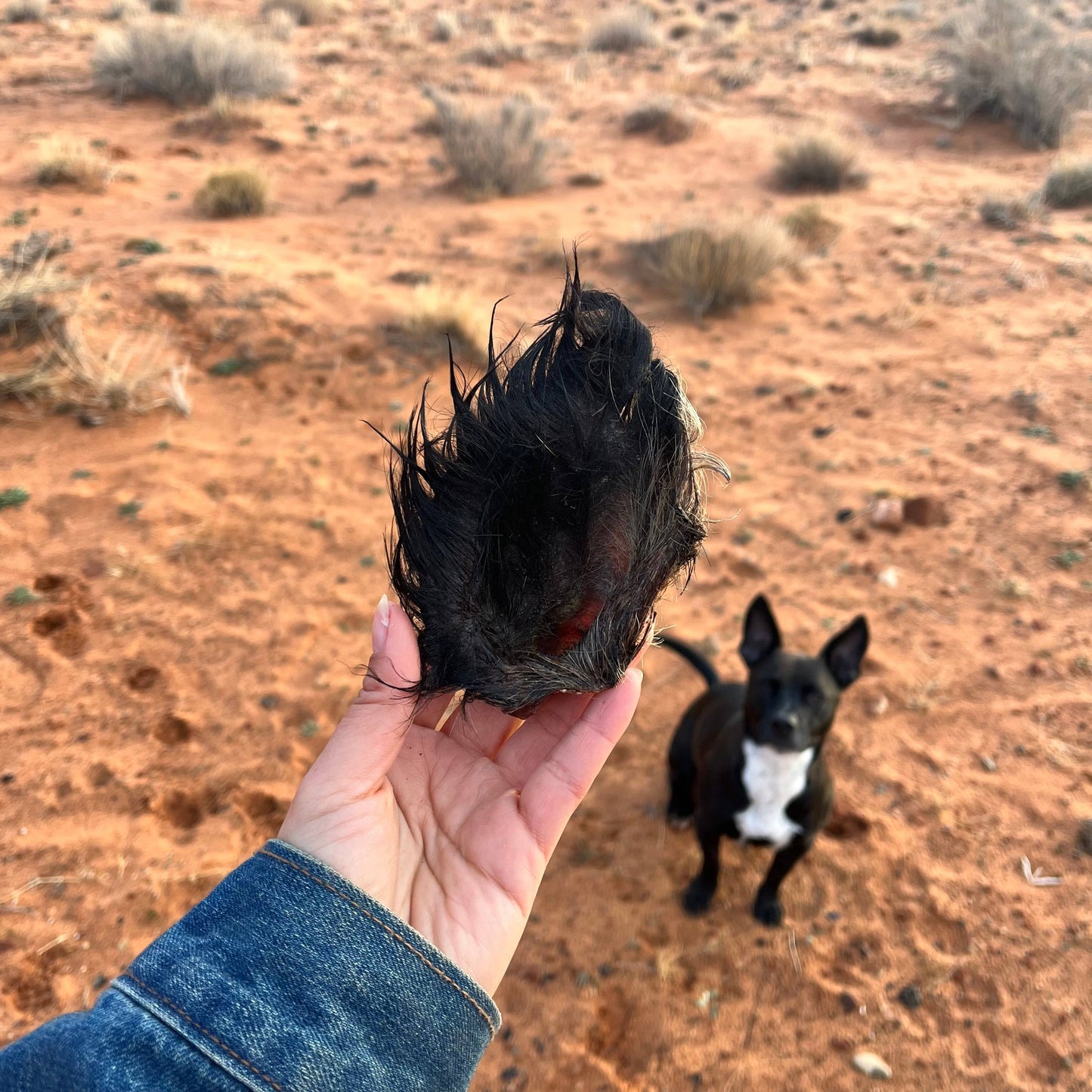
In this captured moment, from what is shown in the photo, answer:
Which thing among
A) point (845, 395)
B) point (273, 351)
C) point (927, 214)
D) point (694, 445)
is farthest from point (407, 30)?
point (694, 445)

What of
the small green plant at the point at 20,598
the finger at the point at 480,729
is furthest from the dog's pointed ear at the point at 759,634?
the small green plant at the point at 20,598

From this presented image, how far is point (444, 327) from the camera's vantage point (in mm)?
6566

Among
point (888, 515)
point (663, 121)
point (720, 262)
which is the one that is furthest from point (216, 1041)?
point (663, 121)

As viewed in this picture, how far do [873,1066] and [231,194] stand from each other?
10271 millimetres

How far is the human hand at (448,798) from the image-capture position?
5.57 ft

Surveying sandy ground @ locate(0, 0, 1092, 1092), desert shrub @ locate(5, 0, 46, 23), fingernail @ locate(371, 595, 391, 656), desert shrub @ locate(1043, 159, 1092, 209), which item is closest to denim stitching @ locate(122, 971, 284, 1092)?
fingernail @ locate(371, 595, 391, 656)

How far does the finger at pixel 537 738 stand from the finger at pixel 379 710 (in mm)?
578

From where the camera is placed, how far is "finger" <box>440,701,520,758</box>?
2.29m

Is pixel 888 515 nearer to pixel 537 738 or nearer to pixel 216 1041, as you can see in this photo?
pixel 537 738

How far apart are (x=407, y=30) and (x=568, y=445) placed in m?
21.9

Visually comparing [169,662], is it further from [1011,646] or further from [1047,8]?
[1047,8]

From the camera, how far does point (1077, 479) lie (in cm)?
521

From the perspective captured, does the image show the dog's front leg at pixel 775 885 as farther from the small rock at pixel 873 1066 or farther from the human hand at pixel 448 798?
the human hand at pixel 448 798

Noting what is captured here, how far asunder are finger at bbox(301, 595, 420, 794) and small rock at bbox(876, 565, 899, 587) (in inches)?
154
